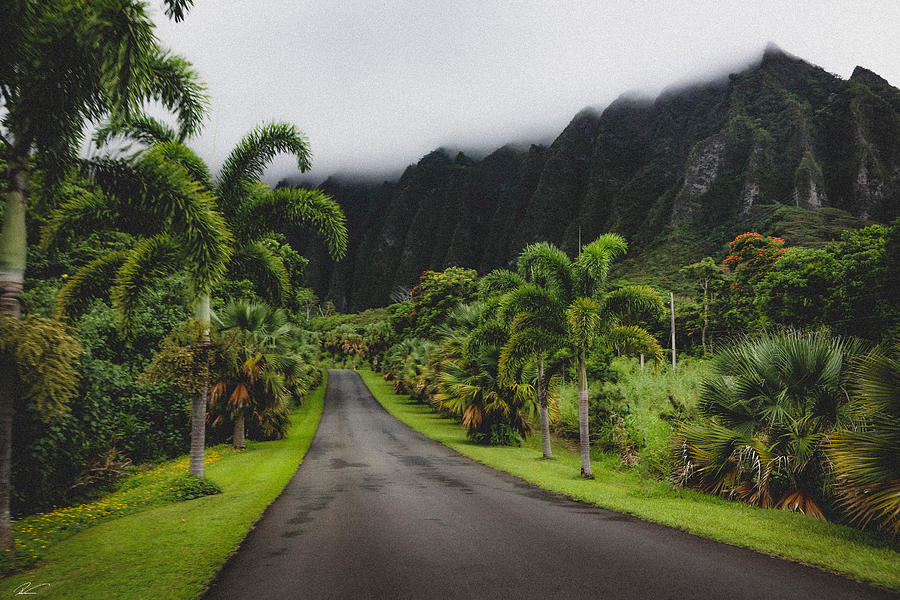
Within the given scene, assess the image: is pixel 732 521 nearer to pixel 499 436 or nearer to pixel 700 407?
pixel 700 407

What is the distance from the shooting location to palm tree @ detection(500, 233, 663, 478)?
47.1 feet

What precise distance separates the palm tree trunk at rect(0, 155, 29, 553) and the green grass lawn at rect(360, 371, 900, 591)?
1001cm

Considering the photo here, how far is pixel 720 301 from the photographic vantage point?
3888cm

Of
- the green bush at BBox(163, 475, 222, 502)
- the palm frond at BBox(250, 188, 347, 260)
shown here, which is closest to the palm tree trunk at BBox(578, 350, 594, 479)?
the palm frond at BBox(250, 188, 347, 260)

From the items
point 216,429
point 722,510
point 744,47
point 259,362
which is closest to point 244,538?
A: point 722,510

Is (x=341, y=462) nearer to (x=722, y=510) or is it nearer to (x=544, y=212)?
(x=722, y=510)

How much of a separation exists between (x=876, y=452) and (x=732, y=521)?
2.34 meters

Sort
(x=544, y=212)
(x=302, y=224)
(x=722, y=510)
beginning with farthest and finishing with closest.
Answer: (x=544, y=212) < (x=302, y=224) < (x=722, y=510)

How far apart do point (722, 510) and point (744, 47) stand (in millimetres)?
147102

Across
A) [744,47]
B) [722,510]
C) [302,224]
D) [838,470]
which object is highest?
[744,47]

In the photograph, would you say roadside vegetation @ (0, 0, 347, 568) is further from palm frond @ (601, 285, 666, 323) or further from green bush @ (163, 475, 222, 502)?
palm frond @ (601, 285, 666, 323)

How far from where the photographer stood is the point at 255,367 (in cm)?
1945

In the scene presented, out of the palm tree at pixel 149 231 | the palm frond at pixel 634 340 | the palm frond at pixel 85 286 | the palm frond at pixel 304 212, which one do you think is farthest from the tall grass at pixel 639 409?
the palm frond at pixel 85 286

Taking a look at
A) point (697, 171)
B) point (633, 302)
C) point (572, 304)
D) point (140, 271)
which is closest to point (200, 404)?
point (140, 271)
